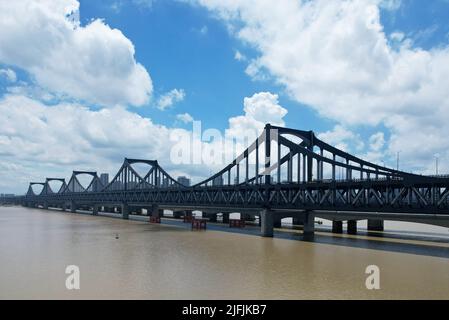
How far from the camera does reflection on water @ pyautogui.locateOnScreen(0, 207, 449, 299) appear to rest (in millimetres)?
22906

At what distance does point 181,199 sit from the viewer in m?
88.1

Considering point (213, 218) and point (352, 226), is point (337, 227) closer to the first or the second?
point (352, 226)

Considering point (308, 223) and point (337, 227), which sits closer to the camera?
point (308, 223)

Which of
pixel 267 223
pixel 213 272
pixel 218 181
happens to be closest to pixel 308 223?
pixel 267 223

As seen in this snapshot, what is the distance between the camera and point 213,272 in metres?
29.4

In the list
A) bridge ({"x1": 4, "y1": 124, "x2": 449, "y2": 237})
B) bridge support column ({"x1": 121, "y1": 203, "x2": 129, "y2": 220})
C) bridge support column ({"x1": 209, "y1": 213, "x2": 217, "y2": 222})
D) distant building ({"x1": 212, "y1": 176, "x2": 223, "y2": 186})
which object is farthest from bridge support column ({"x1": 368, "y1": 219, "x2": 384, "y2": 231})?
bridge support column ({"x1": 121, "y1": 203, "x2": 129, "y2": 220})

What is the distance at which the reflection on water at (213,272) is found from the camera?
2291cm

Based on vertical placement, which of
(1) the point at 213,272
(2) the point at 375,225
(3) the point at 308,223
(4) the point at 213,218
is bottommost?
(4) the point at 213,218

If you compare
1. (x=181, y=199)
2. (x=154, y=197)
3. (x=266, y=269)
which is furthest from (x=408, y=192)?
(x=154, y=197)

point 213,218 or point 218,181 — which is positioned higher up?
point 218,181

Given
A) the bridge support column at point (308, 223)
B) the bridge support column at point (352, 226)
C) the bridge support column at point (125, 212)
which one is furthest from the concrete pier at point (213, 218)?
the bridge support column at point (308, 223)

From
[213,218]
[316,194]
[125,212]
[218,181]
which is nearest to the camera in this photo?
[316,194]
